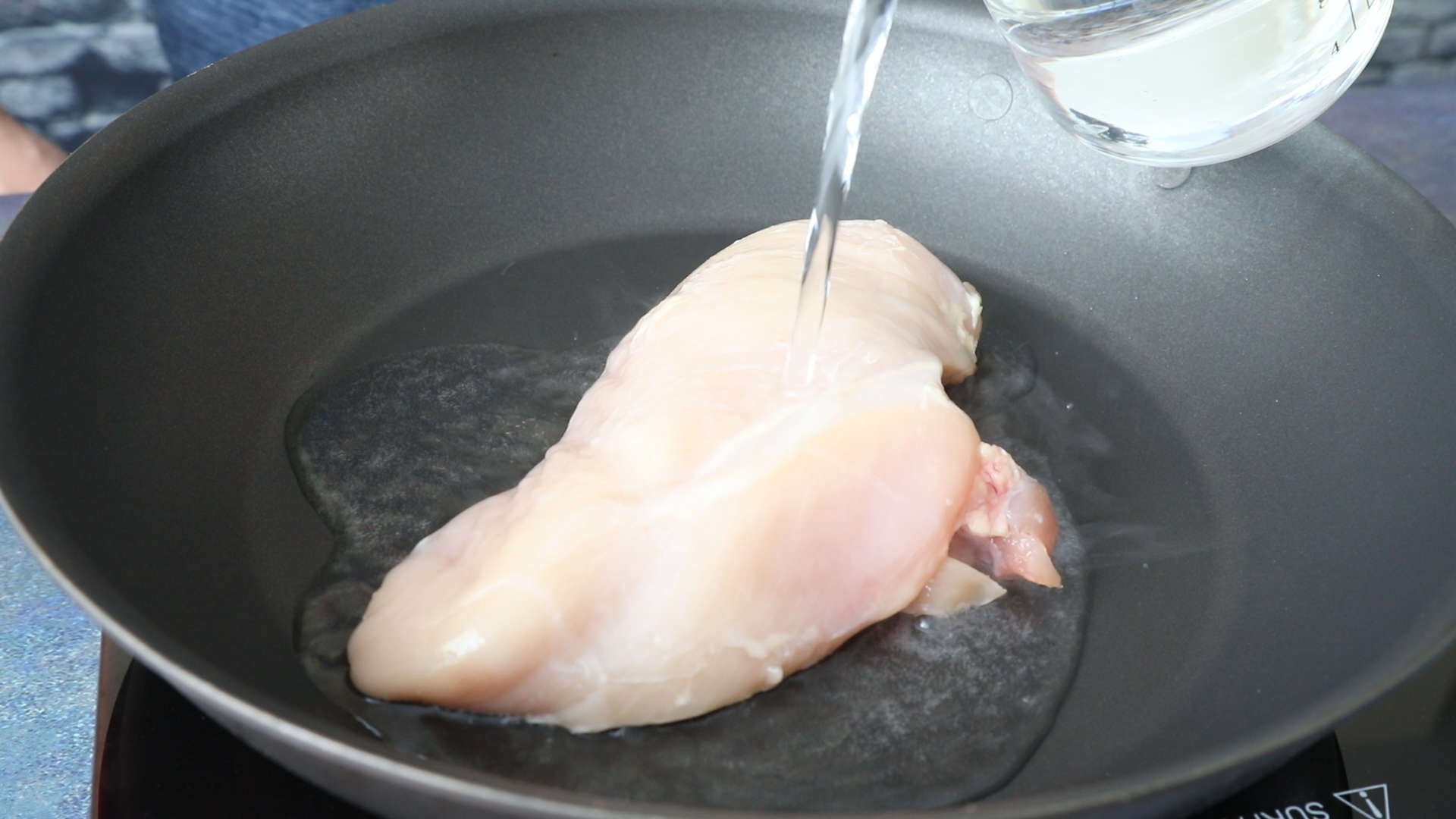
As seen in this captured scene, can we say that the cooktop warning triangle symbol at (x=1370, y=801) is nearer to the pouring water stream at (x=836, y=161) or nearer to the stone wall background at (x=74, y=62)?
the pouring water stream at (x=836, y=161)

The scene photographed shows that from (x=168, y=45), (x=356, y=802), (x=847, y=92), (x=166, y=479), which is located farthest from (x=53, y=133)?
(x=356, y=802)

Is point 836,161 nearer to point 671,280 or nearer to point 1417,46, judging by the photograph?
point 671,280

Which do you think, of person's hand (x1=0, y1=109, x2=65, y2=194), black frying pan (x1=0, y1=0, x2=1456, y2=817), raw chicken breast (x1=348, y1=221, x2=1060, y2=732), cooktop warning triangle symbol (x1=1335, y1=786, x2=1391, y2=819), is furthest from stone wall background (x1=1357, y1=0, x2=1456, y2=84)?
person's hand (x1=0, y1=109, x2=65, y2=194)

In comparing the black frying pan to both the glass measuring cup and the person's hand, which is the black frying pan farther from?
the person's hand

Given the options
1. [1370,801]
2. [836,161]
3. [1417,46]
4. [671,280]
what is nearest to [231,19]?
[671,280]

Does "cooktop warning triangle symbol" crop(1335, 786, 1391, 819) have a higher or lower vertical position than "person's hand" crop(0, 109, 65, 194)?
higher

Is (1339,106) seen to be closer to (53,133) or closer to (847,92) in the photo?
(847,92)

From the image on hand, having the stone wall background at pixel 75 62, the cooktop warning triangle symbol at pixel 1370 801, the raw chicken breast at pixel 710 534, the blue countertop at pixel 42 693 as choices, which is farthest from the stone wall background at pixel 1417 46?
the blue countertop at pixel 42 693
